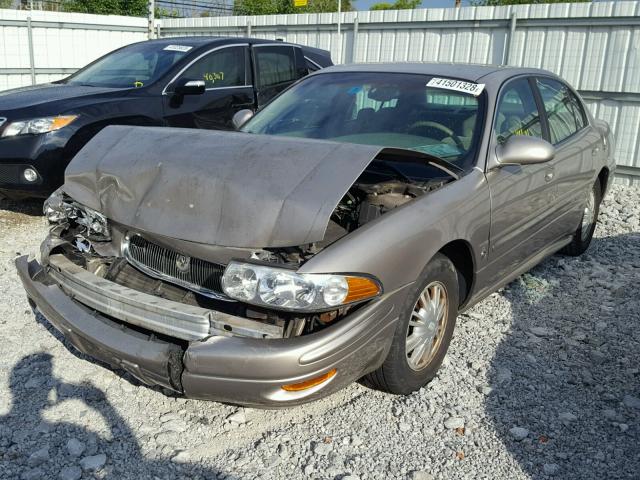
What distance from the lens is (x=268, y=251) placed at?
109 inches

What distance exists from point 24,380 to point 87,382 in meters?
0.34

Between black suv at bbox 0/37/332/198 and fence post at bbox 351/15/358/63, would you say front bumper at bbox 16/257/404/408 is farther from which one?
fence post at bbox 351/15/358/63

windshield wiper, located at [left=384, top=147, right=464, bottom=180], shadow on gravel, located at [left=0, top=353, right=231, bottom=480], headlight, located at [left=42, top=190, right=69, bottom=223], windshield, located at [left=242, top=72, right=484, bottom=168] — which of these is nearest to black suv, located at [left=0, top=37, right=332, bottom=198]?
windshield, located at [left=242, top=72, right=484, bottom=168]

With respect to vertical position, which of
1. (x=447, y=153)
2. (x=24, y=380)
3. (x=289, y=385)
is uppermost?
(x=447, y=153)

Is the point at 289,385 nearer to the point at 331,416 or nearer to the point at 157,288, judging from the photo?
the point at 331,416

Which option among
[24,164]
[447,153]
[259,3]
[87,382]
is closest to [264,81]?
[24,164]

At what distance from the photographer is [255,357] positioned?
8.29ft

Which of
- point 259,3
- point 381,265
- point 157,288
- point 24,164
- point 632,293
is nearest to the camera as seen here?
point 381,265

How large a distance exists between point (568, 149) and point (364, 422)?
2.72 m

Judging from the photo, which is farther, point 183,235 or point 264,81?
point 264,81

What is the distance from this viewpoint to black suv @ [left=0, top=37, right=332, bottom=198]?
579 centimetres

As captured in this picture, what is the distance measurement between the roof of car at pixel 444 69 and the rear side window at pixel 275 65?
318 centimetres

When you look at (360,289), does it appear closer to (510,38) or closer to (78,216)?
(78,216)

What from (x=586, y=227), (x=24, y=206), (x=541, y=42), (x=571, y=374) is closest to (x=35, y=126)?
(x=24, y=206)
